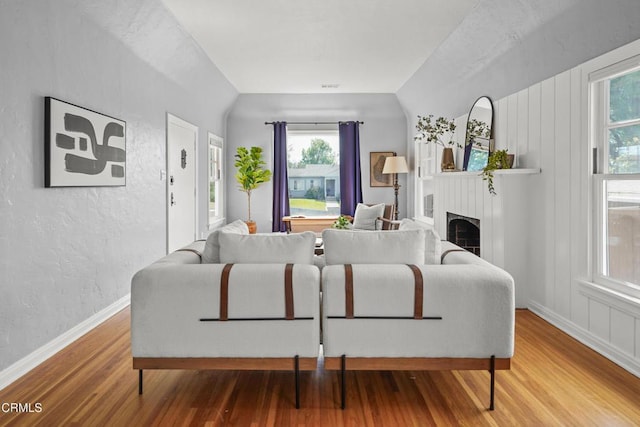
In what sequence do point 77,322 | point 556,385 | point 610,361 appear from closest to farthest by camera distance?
point 556,385 → point 610,361 → point 77,322

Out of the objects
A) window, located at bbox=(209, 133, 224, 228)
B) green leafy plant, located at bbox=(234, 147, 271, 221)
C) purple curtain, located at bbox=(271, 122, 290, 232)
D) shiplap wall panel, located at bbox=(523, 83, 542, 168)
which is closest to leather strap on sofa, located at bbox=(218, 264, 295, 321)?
shiplap wall panel, located at bbox=(523, 83, 542, 168)

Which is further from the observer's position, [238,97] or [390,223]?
[238,97]

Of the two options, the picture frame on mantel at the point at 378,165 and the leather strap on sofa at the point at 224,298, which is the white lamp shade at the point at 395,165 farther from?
the leather strap on sofa at the point at 224,298

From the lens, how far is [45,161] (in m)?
2.88

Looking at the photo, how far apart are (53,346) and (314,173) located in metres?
5.99

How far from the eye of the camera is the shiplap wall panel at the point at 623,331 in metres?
2.62

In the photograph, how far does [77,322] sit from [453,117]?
4.80 metres

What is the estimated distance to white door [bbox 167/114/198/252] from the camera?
5230mm

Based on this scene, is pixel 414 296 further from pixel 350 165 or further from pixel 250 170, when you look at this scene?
pixel 350 165

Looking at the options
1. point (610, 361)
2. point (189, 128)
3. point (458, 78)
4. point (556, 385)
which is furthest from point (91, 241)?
point (458, 78)

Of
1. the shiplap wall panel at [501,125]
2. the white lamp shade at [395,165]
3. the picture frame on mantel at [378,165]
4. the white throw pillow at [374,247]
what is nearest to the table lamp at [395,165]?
the white lamp shade at [395,165]

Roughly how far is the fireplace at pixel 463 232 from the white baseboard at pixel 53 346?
3.57 m

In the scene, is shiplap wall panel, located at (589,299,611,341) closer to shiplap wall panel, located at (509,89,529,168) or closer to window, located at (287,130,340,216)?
A: shiplap wall panel, located at (509,89,529,168)

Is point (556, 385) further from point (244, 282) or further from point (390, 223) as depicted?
point (390, 223)
